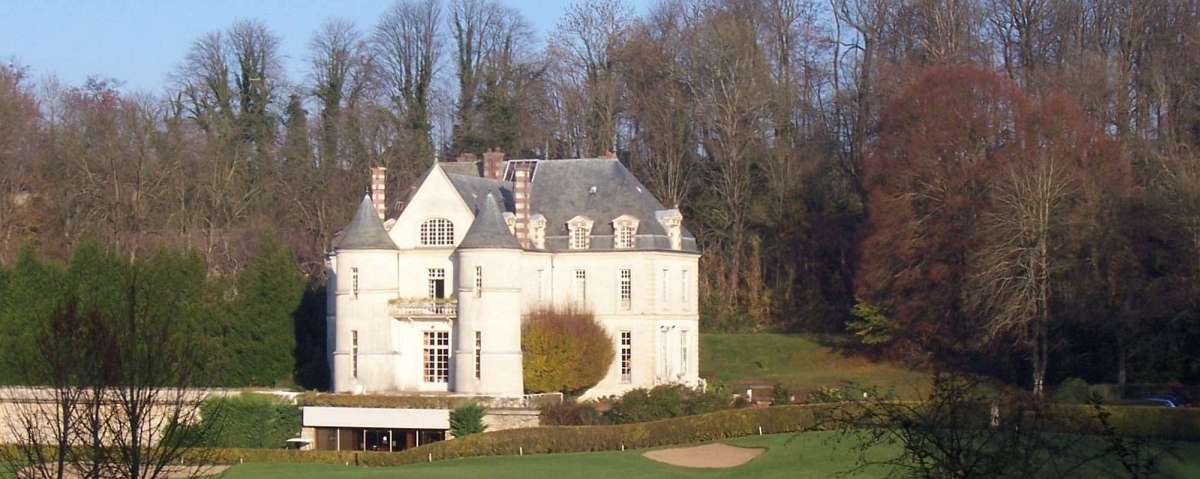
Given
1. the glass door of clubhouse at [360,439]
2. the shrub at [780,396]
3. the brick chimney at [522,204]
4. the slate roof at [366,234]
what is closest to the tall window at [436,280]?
the slate roof at [366,234]

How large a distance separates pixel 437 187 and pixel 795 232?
15.5m

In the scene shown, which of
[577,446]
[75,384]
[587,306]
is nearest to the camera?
[75,384]

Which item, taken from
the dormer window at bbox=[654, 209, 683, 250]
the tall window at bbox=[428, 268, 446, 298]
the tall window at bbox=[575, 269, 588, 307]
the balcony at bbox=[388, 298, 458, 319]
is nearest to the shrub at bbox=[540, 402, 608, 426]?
the balcony at bbox=[388, 298, 458, 319]

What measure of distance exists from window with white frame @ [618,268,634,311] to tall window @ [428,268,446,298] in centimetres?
505

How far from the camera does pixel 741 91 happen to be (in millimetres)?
58594

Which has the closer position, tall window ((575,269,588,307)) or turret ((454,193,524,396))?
turret ((454,193,524,396))

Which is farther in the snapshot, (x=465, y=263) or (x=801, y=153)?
(x=801, y=153)

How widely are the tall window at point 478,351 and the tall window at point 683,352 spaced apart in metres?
6.92

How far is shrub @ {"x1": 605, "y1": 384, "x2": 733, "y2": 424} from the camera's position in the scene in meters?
42.2

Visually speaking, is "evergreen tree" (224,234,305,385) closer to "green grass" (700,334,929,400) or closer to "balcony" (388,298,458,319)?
"balcony" (388,298,458,319)

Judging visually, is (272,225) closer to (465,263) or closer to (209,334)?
(209,334)

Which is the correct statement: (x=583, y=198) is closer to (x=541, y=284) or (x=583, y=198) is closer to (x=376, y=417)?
(x=541, y=284)

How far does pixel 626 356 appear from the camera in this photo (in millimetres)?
49281

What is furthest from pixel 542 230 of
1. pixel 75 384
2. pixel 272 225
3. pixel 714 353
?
pixel 75 384
